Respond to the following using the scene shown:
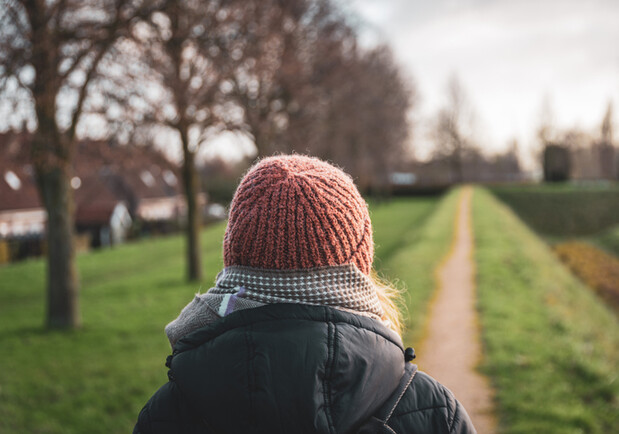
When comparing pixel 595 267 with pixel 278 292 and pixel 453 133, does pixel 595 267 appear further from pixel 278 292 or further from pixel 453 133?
pixel 453 133

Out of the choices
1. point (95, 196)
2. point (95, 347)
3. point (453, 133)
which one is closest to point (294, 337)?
point (95, 347)

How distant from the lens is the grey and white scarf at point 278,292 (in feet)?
4.65

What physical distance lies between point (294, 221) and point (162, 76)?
9.03m

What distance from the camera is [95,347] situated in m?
7.93

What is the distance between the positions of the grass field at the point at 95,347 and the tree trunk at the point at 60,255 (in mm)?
365

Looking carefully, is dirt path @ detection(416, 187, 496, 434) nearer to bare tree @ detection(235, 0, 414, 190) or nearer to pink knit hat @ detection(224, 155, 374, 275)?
pink knit hat @ detection(224, 155, 374, 275)

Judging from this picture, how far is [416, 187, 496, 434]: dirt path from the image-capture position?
15.2 ft

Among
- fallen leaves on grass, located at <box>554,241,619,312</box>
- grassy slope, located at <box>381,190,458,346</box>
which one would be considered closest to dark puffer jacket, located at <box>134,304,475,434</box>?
grassy slope, located at <box>381,190,458,346</box>

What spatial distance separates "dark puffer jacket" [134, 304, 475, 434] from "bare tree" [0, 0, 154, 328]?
22.7 ft

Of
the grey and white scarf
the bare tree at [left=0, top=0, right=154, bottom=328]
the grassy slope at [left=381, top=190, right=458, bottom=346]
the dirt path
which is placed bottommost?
the dirt path

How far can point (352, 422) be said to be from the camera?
4.28 ft

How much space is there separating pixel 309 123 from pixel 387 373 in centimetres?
1429

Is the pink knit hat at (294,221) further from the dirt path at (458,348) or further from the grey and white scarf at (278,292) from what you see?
the dirt path at (458,348)

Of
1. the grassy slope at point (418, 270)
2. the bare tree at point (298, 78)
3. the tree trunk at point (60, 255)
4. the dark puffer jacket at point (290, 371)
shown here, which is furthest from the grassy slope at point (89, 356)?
the bare tree at point (298, 78)
